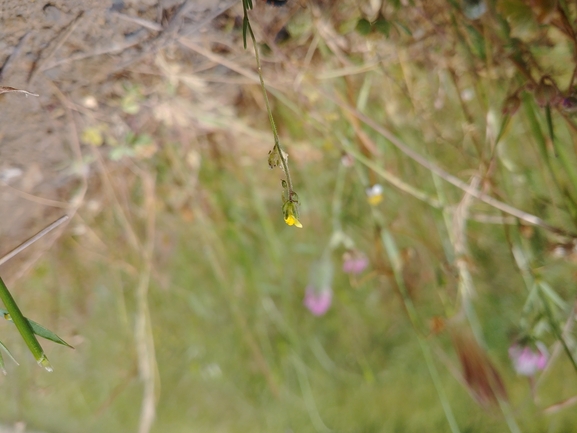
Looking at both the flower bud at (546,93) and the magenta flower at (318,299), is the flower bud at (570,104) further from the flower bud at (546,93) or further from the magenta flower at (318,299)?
the magenta flower at (318,299)

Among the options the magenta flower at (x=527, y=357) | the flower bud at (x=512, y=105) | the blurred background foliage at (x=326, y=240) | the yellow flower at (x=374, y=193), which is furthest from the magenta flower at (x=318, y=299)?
the flower bud at (x=512, y=105)

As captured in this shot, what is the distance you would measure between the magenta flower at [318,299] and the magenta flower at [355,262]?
6 centimetres

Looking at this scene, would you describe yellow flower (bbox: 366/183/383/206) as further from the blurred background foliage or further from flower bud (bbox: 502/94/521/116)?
flower bud (bbox: 502/94/521/116)

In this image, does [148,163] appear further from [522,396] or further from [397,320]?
[522,396]

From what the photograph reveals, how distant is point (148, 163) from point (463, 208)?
547mm

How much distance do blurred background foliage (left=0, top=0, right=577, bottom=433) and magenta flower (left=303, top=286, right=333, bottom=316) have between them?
0.01 meters

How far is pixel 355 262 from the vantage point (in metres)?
0.78

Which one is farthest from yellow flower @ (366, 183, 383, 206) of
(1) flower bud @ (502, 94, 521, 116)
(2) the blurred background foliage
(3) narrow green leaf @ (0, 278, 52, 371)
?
(3) narrow green leaf @ (0, 278, 52, 371)

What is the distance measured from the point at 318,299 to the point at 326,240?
121 mm

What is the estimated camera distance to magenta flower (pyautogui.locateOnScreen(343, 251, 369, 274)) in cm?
75

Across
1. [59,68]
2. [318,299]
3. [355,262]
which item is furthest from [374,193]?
[59,68]

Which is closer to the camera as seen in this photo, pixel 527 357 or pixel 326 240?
pixel 527 357

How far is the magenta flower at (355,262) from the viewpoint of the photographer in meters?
0.75

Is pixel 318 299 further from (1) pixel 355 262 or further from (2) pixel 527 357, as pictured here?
(2) pixel 527 357
